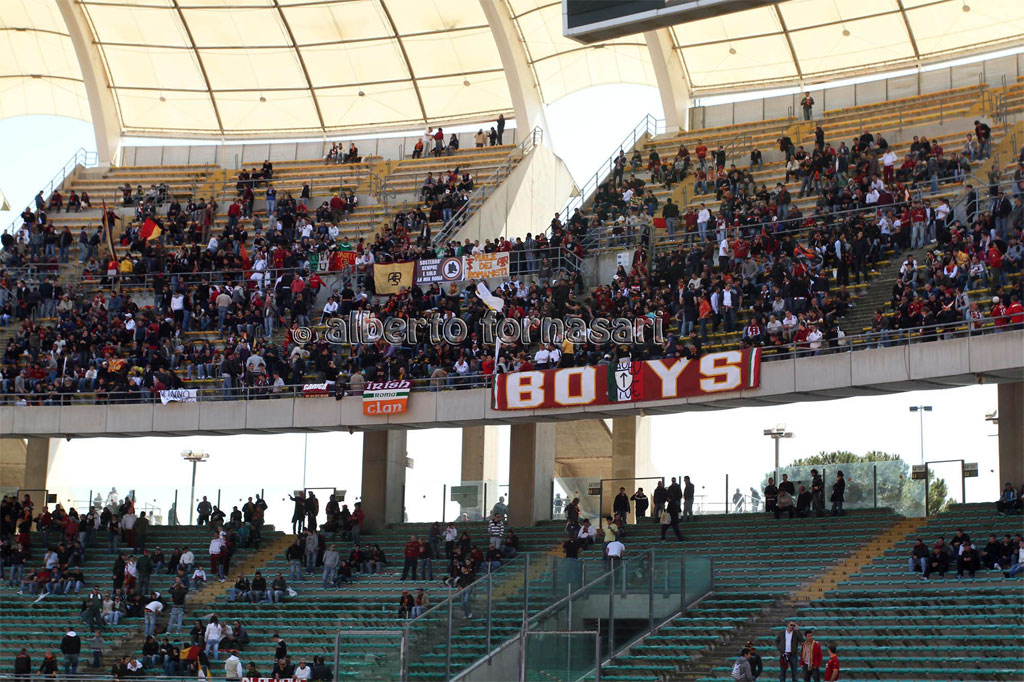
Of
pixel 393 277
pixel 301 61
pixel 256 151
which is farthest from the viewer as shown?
pixel 256 151

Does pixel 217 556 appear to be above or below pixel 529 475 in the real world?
below

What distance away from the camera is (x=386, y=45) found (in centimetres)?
5141

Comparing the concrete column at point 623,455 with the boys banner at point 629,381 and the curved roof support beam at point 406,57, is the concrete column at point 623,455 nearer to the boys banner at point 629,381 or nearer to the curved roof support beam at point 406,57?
the boys banner at point 629,381

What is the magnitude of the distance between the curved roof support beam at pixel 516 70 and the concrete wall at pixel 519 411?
17359 millimetres

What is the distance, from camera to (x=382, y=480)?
122 ft

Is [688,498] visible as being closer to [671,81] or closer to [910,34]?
[671,81]

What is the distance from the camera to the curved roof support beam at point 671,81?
155 ft

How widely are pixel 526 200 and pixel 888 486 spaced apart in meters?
20.0

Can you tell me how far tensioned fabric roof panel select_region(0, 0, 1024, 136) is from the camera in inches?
1845

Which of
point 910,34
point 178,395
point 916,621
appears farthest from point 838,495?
point 910,34

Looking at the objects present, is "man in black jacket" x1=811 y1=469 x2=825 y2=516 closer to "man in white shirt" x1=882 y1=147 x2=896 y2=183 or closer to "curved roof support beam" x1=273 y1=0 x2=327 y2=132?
"man in white shirt" x1=882 y1=147 x2=896 y2=183

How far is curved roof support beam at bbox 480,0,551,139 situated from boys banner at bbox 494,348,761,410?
18.2 m

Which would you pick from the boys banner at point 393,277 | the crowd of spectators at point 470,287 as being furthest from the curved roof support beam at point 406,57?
the boys banner at point 393,277

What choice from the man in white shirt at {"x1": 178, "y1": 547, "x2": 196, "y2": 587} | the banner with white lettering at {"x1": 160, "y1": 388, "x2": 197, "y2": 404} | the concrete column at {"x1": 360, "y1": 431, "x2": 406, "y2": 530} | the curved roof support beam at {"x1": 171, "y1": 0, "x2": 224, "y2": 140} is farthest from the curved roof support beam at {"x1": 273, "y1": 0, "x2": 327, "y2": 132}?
the man in white shirt at {"x1": 178, "y1": 547, "x2": 196, "y2": 587}
